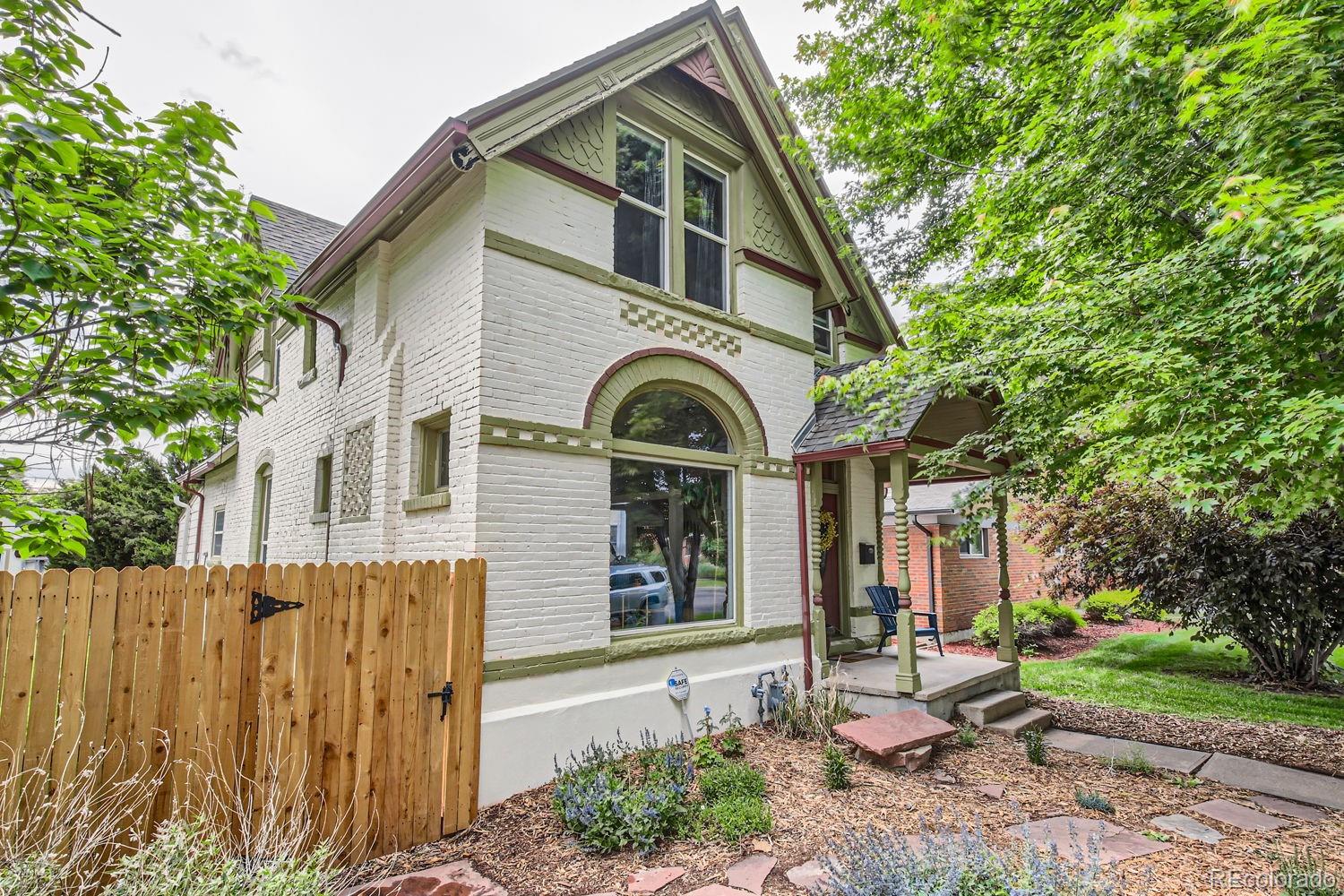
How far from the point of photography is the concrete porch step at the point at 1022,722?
22.5 ft

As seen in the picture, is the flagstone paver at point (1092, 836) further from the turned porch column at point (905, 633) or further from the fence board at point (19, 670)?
the fence board at point (19, 670)

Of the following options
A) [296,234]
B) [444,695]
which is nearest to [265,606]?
[444,695]

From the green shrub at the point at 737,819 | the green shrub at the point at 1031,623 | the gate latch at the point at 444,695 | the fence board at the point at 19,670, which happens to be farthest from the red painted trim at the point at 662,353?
the green shrub at the point at 1031,623

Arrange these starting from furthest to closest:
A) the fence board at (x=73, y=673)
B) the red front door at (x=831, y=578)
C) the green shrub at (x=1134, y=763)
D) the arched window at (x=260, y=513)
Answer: the arched window at (x=260, y=513)
the red front door at (x=831, y=578)
the green shrub at (x=1134, y=763)
the fence board at (x=73, y=673)

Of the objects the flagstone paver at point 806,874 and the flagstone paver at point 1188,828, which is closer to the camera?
the flagstone paver at point 806,874

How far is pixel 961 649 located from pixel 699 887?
9.81m

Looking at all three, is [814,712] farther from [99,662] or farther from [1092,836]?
[99,662]

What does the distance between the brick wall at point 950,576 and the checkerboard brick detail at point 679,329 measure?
7017mm

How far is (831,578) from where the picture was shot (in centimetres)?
933

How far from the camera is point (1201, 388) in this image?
404 centimetres

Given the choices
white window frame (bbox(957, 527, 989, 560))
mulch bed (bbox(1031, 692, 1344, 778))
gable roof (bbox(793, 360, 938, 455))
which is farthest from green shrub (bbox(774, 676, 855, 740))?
white window frame (bbox(957, 527, 989, 560))

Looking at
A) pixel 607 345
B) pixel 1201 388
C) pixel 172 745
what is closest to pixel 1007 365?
pixel 1201 388

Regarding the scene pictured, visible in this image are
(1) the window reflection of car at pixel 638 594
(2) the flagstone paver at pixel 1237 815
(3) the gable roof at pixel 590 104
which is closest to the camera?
(2) the flagstone paver at pixel 1237 815

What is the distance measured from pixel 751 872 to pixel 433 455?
4675mm
